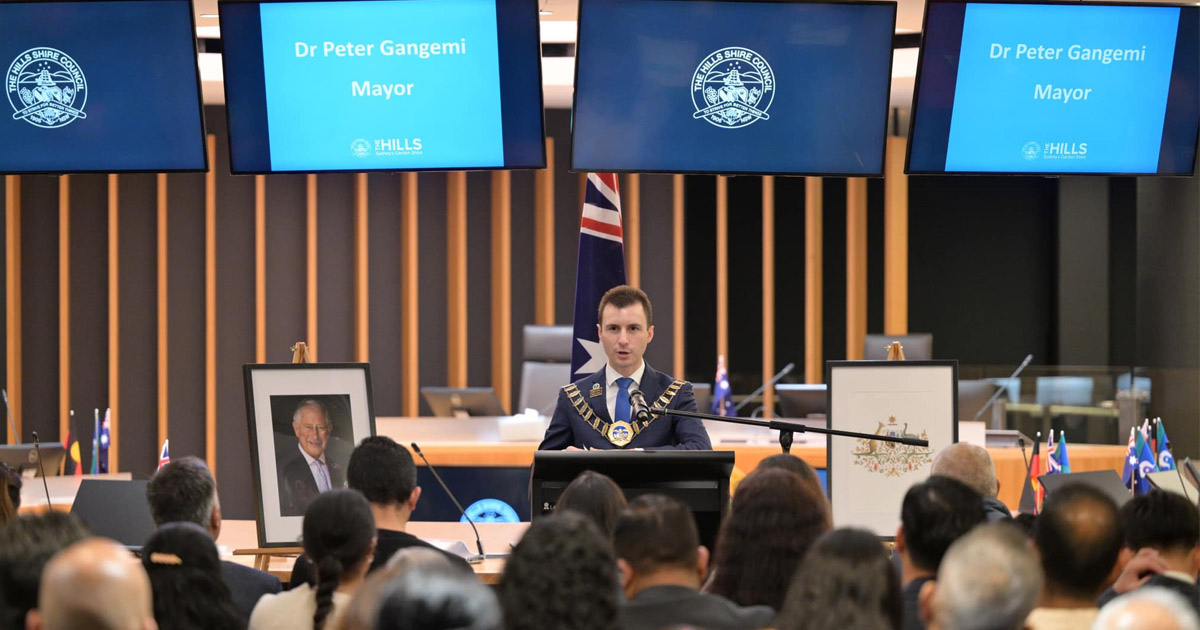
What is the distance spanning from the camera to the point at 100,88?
160 inches

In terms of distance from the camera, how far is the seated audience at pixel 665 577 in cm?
206

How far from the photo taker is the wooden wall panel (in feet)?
28.0

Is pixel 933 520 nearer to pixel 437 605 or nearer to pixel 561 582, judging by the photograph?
pixel 561 582

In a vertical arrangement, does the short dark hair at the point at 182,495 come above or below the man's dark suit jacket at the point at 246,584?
above

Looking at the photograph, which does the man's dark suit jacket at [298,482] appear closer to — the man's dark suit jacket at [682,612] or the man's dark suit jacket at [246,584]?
the man's dark suit jacket at [246,584]

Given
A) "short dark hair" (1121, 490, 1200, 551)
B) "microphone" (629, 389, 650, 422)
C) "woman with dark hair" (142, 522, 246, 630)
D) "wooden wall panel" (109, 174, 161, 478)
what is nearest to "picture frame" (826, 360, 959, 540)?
"microphone" (629, 389, 650, 422)

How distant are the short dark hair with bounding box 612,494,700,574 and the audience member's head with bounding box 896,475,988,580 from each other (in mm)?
438

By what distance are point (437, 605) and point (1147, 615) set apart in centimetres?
90

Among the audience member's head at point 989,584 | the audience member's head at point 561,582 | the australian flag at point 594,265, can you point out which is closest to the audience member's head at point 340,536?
the audience member's head at point 561,582

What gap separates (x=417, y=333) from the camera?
342 inches

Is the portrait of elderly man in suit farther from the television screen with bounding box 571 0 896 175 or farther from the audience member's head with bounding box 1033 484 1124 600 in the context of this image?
the audience member's head with bounding box 1033 484 1124 600

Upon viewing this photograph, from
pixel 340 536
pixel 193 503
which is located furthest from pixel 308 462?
pixel 340 536

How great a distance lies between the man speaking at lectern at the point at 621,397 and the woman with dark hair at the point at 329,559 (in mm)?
1355

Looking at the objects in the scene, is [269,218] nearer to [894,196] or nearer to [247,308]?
[247,308]
